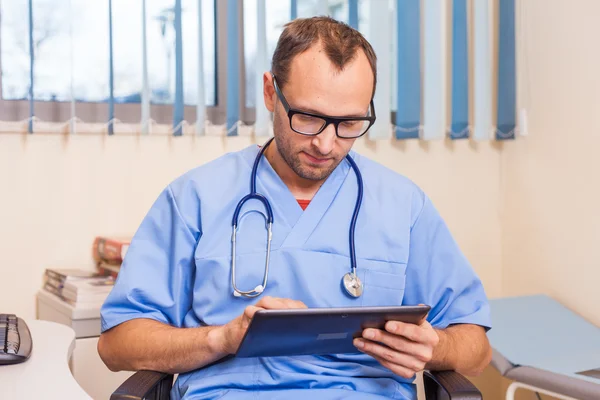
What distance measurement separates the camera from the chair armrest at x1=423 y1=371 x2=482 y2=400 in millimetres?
1227

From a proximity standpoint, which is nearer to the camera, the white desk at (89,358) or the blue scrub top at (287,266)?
the blue scrub top at (287,266)

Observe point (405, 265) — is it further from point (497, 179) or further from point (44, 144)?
point (497, 179)

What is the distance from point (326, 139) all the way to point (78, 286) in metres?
0.79

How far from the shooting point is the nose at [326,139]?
1381 millimetres

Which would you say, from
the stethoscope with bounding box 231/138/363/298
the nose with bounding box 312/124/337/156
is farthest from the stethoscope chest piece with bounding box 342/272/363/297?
the nose with bounding box 312/124/337/156

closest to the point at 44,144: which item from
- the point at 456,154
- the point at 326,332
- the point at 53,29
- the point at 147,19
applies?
the point at 53,29

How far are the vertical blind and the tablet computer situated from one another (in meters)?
1.07

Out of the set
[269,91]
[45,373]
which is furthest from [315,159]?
[45,373]

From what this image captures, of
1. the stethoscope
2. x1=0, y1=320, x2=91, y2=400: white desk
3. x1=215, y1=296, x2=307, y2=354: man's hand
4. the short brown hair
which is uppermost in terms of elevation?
the short brown hair

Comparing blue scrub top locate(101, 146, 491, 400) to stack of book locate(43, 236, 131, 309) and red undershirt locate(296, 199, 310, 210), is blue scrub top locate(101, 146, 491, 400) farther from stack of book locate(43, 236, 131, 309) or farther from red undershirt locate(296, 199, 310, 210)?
stack of book locate(43, 236, 131, 309)

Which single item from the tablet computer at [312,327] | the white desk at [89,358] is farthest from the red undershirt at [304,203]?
the white desk at [89,358]

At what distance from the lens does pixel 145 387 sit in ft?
4.02

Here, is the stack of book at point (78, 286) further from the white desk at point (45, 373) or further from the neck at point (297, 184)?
the neck at point (297, 184)

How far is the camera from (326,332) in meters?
1.19
